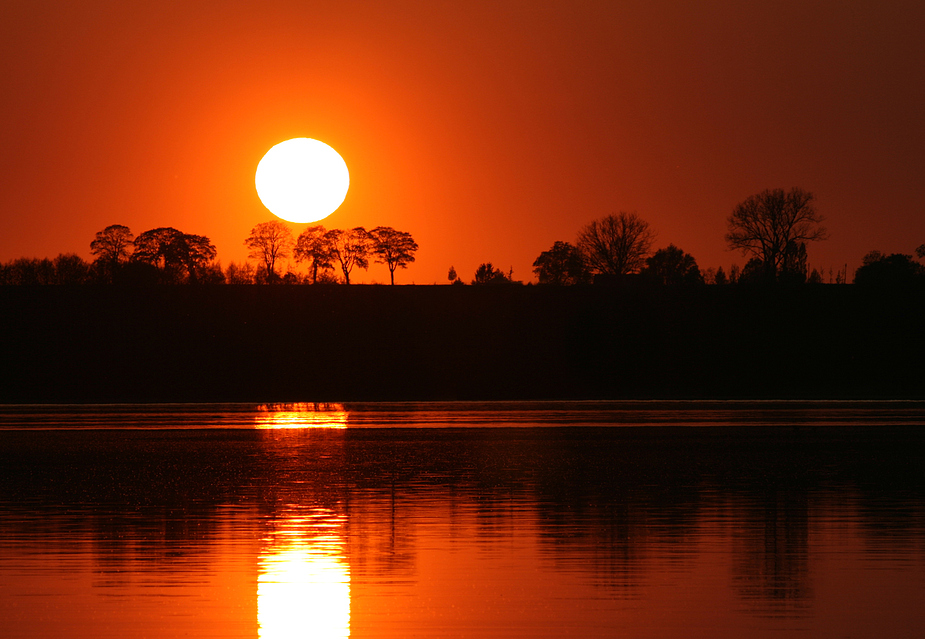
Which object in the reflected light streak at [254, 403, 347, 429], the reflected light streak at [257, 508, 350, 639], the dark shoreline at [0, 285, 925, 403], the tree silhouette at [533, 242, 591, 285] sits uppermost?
the tree silhouette at [533, 242, 591, 285]

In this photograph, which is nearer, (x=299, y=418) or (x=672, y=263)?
(x=299, y=418)

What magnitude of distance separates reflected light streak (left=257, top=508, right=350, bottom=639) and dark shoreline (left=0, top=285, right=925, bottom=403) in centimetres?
3811

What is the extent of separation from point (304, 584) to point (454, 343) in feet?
153

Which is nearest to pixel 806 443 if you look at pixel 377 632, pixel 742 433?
pixel 742 433

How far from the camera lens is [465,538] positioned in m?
11.2

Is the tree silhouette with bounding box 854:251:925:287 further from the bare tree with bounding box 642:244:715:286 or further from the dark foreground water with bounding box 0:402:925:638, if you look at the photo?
the dark foreground water with bounding box 0:402:925:638

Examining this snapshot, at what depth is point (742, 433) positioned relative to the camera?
2461 cm

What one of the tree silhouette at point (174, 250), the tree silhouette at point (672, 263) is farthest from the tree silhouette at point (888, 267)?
the tree silhouette at point (174, 250)

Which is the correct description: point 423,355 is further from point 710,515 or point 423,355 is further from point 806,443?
point 710,515

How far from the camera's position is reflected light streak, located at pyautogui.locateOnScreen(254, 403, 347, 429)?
28.7 metres

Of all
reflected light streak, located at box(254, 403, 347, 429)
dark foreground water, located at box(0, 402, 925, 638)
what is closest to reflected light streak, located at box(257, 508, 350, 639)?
dark foreground water, located at box(0, 402, 925, 638)

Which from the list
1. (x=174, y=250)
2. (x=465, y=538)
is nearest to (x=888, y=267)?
(x=174, y=250)

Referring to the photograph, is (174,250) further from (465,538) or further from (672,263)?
(465,538)

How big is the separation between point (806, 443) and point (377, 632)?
16.4m
